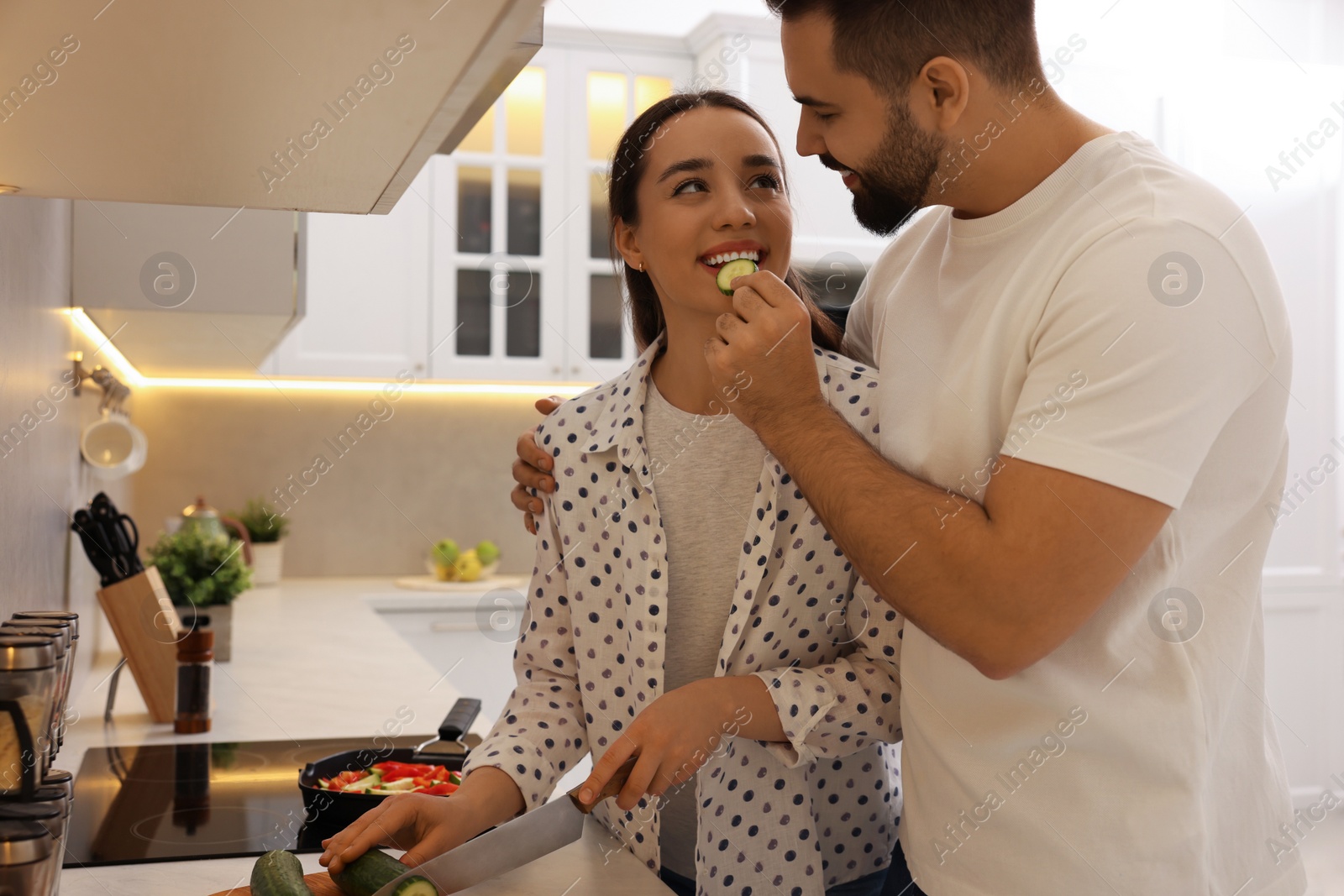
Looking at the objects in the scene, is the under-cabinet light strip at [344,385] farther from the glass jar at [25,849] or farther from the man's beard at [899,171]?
the glass jar at [25,849]

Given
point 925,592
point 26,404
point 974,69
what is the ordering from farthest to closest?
1. point 26,404
2. point 974,69
3. point 925,592

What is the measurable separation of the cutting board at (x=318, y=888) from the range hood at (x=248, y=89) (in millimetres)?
598

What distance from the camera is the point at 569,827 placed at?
2.95 feet

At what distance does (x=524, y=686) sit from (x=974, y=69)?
722 millimetres

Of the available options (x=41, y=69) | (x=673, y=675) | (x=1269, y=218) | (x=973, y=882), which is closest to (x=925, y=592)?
(x=973, y=882)

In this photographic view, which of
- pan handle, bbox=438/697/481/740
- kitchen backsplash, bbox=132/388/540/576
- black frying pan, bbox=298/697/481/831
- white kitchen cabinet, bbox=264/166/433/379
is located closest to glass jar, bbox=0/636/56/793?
black frying pan, bbox=298/697/481/831

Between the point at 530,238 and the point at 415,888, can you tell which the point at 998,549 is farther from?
the point at 530,238

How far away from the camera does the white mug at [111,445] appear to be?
2078 mm

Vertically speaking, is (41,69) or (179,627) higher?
(41,69)

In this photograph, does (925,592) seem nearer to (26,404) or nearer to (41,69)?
(41,69)

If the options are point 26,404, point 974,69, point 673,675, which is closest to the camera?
point 974,69

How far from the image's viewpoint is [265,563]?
3432 millimetres

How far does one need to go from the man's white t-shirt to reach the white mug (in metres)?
1.72

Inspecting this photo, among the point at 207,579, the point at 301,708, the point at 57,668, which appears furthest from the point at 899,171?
the point at 207,579
